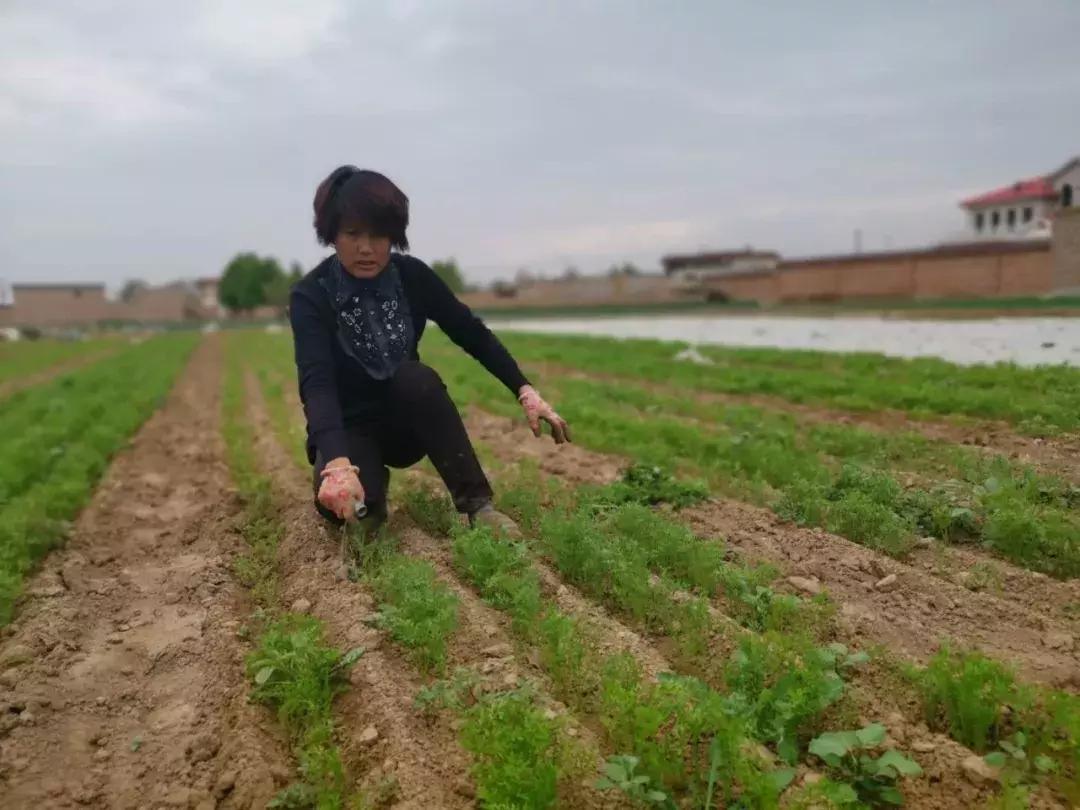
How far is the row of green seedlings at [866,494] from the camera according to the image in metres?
3.61

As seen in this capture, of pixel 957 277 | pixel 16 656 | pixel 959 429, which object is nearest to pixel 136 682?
pixel 16 656

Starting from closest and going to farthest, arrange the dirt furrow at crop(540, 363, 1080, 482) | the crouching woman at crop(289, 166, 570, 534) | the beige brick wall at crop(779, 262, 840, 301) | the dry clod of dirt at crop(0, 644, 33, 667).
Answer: the dry clod of dirt at crop(0, 644, 33, 667) < the crouching woman at crop(289, 166, 570, 534) < the dirt furrow at crop(540, 363, 1080, 482) < the beige brick wall at crop(779, 262, 840, 301)

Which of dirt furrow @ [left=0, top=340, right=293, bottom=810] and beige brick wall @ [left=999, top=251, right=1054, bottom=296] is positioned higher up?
beige brick wall @ [left=999, top=251, right=1054, bottom=296]

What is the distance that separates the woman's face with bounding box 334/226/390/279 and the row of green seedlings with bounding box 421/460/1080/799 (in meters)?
1.39

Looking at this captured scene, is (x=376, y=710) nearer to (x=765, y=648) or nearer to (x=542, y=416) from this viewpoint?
(x=765, y=648)

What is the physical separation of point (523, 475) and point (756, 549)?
1.75 metres

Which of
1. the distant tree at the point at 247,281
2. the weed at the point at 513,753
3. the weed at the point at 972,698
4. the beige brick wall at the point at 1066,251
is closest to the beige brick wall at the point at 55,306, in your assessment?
the distant tree at the point at 247,281

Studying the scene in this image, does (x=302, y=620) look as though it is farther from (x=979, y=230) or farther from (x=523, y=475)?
(x=979, y=230)

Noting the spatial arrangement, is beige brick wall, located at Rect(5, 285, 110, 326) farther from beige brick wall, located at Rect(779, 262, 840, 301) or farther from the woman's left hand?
the woman's left hand

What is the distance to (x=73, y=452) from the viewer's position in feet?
23.9

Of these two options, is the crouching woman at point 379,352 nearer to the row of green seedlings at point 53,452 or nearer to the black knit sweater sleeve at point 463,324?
the black knit sweater sleeve at point 463,324

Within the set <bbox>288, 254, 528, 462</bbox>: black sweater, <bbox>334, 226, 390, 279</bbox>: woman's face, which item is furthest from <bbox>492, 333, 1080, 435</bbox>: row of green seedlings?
<bbox>334, 226, 390, 279</bbox>: woman's face

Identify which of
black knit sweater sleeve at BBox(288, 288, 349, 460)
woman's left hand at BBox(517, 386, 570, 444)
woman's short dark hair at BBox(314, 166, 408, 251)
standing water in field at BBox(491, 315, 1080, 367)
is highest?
woman's short dark hair at BBox(314, 166, 408, 251)

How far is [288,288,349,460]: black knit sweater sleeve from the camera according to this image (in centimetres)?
350
